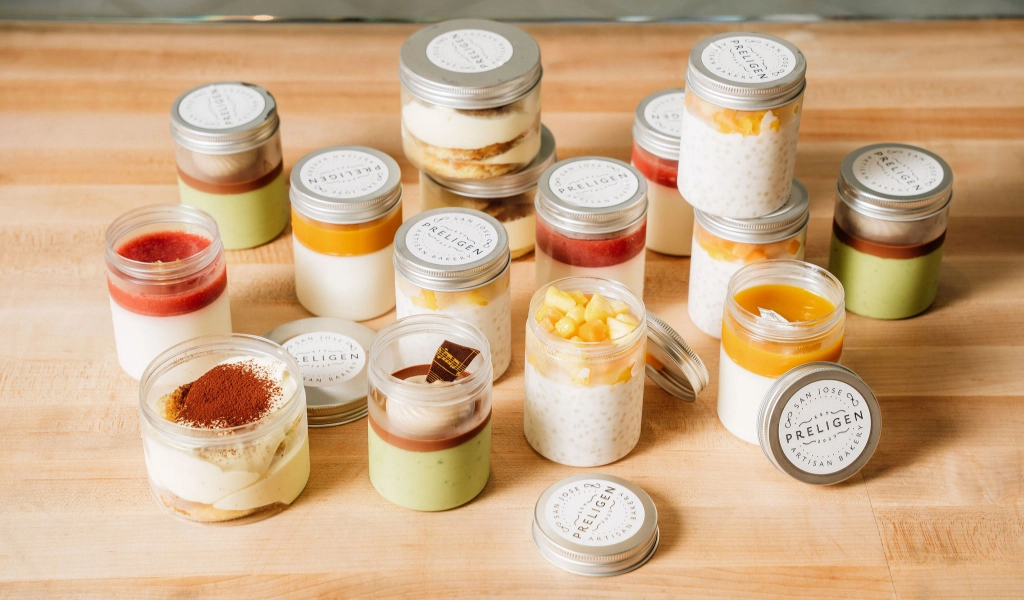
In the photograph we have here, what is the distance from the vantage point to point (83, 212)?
1917 mm

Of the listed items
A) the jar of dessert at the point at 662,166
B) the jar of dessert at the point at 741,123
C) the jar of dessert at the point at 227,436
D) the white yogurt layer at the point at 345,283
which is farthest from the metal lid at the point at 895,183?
the jar of dessert at the point at 227,436

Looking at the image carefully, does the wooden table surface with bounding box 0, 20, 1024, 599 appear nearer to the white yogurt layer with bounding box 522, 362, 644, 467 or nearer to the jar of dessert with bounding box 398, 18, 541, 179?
the white yogurt layer with bounding box 522, 362, 644, 467

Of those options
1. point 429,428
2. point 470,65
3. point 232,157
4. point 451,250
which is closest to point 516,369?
point 451,250

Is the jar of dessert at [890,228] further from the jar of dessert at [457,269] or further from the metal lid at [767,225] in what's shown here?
the jar of dessert at [457,269]

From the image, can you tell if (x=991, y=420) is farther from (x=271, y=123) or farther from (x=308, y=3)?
(x=308, y=3)

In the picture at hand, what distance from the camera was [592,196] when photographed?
1.64m

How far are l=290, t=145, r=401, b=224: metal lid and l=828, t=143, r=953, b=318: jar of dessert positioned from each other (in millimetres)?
664

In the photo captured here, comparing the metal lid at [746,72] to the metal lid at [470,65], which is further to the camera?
the metal lid at [470,65]

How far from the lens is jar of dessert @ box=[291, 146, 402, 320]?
1.64 meters

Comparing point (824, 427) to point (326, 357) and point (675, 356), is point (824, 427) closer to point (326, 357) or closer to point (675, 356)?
point (675, 356)

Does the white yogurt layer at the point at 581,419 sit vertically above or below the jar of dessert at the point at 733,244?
below

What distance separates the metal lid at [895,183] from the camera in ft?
5.38

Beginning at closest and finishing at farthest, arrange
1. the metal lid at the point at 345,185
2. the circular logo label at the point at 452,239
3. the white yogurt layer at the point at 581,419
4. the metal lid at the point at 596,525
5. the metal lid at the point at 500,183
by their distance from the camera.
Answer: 1. the metal lid at the point at 596,525
2. the white yogurt layer at the point at 581,419
3. the circular logo label at the point at 452,239
4. the metal lid at the point at 345,185
5. the metal lid at the point at 500,183

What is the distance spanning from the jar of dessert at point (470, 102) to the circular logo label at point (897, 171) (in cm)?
49
